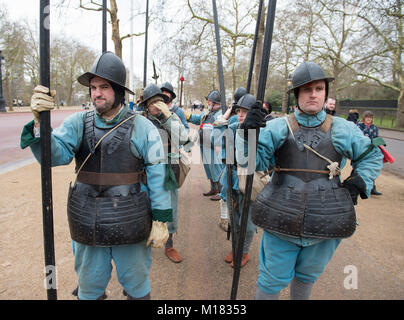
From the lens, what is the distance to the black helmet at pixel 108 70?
1823 millimetres

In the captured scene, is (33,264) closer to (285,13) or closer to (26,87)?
(285,13)

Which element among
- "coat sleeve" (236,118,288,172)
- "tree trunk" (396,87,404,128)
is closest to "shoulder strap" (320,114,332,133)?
"coat sleeve" (236,118,288,172)

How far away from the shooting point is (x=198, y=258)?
10.4ft

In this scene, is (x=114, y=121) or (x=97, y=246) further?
(x=114, y=121)

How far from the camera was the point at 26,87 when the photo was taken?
5500 centimetres

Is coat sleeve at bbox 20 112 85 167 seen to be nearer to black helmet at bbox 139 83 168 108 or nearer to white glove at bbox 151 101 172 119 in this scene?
white glove at bbox 151 101 172 119

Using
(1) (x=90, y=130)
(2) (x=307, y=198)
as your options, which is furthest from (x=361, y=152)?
(1) (x=90, y=130)

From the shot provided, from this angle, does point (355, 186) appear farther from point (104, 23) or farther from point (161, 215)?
point (104, 23)

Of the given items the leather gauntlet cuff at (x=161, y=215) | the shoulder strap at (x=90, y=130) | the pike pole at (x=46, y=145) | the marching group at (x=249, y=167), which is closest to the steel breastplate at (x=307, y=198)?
the marching group at (x=249, y=167)

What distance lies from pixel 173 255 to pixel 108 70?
2152 mm

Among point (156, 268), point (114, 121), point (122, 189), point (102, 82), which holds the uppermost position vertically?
point (102, 82)

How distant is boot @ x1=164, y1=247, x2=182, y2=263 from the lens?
10.1 ft
